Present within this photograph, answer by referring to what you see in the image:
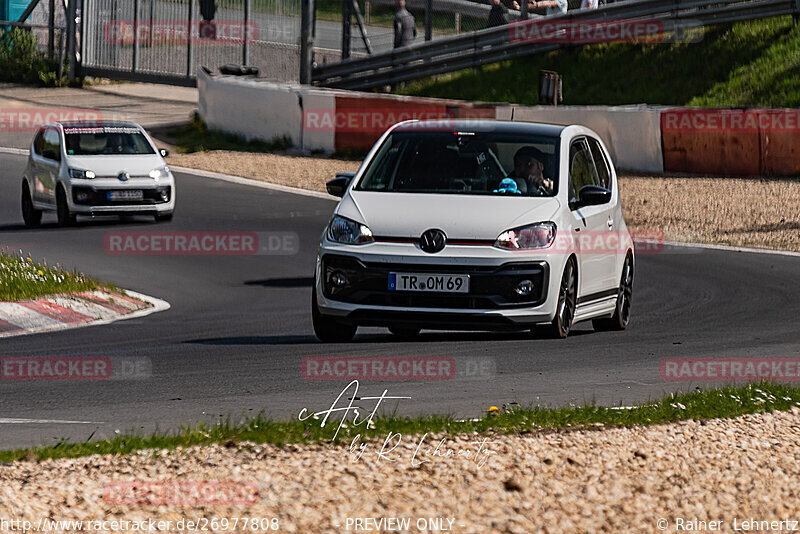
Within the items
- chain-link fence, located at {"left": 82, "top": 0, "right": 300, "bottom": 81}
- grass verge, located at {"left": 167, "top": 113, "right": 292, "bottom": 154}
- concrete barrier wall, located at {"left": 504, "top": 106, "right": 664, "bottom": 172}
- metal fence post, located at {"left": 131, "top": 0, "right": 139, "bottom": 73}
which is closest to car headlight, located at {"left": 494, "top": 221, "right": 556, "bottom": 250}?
concrete barrier wall, located at {"left": 504, "top": 106, "right": 664, "bottom": 172}

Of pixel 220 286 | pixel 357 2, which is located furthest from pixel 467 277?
pixel 357 2

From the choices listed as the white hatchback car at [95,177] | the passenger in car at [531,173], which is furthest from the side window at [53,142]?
the passenger in car at [531,173]

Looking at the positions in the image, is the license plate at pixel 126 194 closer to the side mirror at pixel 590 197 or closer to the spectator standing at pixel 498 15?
the side mirror at pixel 590 197

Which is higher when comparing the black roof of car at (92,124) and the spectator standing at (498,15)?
the spectator standing at (498,15)

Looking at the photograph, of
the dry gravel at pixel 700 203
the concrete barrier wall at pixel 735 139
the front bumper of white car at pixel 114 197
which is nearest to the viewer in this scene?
the dry gravel at pixel 700 203

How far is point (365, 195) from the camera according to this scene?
34.6 ft

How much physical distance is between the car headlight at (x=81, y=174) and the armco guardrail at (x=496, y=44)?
47.2 feet

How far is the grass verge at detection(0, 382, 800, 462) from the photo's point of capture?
6.75m

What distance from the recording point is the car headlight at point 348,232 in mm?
10086

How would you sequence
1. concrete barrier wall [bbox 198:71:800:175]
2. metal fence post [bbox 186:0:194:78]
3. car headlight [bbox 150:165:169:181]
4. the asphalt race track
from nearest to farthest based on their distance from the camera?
the asphalt race track → car headlight [bbox 150:165:169:181] → concrete barrier wall [bbox 198:71:800:175] → metal fence post [bbox 186:0:194:78]

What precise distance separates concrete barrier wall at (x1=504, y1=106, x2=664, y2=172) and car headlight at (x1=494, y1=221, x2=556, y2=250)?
1555 cm

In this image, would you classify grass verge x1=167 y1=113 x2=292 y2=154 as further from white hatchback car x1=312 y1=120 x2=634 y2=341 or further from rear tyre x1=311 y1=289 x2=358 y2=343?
rear tyre x1=311 y1=289 x2=358 y2=343

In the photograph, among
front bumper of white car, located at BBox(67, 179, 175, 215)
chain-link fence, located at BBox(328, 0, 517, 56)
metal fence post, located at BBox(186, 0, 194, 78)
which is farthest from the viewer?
metal fence post, located at BBox(186, 0, 194, 78)

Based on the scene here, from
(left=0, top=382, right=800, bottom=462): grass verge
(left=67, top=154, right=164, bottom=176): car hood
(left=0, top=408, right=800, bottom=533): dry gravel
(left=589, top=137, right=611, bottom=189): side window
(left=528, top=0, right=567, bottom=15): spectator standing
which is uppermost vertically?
(left=528, top=0, right=567, bottom=15): spectator standing
